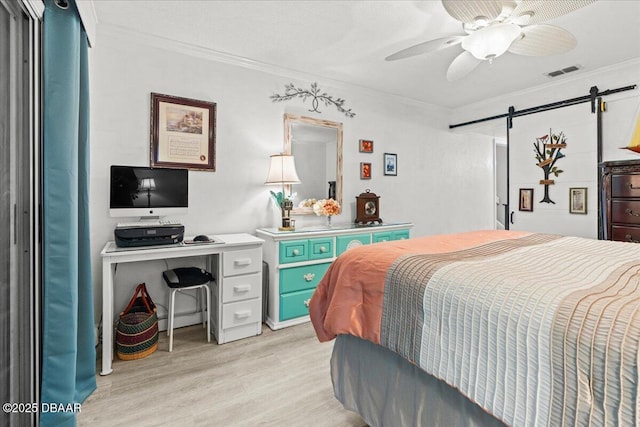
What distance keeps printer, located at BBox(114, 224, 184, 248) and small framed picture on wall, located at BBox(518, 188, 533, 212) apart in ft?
12.7

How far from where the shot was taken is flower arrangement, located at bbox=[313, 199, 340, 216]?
3.29 m

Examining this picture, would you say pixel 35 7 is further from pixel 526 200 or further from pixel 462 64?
pixel 526 200

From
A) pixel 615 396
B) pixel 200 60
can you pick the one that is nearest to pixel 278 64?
pixel 200 60

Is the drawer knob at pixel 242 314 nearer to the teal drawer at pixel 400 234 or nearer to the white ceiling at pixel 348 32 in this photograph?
the teal drawer at pixel 400 234

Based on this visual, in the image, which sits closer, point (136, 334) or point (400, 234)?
point (136, 334)

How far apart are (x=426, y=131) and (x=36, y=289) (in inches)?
171

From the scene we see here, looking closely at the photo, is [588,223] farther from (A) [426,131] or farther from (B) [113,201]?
(B) [113,201]

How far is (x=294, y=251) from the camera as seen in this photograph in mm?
2887

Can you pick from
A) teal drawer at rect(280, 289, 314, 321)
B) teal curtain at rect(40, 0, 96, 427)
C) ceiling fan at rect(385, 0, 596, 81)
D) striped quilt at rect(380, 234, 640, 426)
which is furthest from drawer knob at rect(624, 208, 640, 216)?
teal curtain at rect(40, 0, 96, 427)

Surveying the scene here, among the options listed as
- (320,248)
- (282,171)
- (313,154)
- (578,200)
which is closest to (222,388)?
(320,248)

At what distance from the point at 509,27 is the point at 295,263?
2.25 m

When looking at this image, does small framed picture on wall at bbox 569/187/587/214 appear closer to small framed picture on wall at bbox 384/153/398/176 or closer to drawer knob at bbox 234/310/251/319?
small framed picture on wall at bbox 384/153/398/176

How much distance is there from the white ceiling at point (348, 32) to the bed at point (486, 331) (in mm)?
1689

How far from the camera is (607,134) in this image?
328 centimetres
